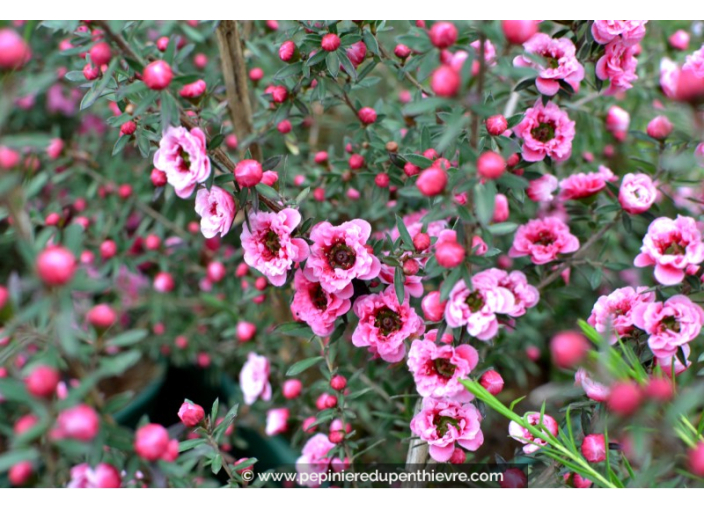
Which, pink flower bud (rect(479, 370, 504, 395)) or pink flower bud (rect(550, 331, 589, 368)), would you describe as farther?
pink flower bud (rect(479, 370, 504, 395))

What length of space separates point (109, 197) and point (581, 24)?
4.17ft

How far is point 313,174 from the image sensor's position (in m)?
1.31

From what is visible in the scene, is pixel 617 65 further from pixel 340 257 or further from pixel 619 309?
pixel 340 257

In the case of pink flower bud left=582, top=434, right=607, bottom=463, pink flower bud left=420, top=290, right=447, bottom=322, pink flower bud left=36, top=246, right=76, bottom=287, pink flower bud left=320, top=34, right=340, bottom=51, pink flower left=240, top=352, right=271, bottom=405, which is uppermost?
pink flower bud left=36, top=246, right=76, bottom=287

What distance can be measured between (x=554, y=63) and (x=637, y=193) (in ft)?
0.93

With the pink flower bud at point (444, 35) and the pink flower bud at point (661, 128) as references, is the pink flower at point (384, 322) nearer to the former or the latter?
the pink flower bud at point (444, 35)

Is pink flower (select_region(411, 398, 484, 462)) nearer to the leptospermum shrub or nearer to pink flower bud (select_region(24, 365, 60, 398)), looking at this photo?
the leptospermum shrub

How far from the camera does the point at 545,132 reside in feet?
3.20

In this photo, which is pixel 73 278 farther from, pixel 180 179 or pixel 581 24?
pixel 581 24

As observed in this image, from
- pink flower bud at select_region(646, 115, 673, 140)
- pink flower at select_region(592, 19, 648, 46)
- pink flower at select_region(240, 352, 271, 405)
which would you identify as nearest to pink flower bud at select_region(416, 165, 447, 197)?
pink flower at select_region(592, 19, 648, 46)

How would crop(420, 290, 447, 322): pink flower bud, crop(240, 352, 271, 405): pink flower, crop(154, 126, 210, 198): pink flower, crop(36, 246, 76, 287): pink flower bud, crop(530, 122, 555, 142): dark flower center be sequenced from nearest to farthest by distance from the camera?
crop(36, 246, 76, 287): pink flower bud, crop(154, 126, 210, 198): pink flower, crop(420, 290, 447, 322): pink flower bud, crop(530, 122, 555, 142): dark flower center, crop(240, 352, 271, 405): pink flower

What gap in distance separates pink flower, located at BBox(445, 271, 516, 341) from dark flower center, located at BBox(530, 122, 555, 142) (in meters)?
0.31

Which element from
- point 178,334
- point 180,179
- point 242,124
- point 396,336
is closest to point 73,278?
point 180,179

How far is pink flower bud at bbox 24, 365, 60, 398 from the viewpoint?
0.50 m
